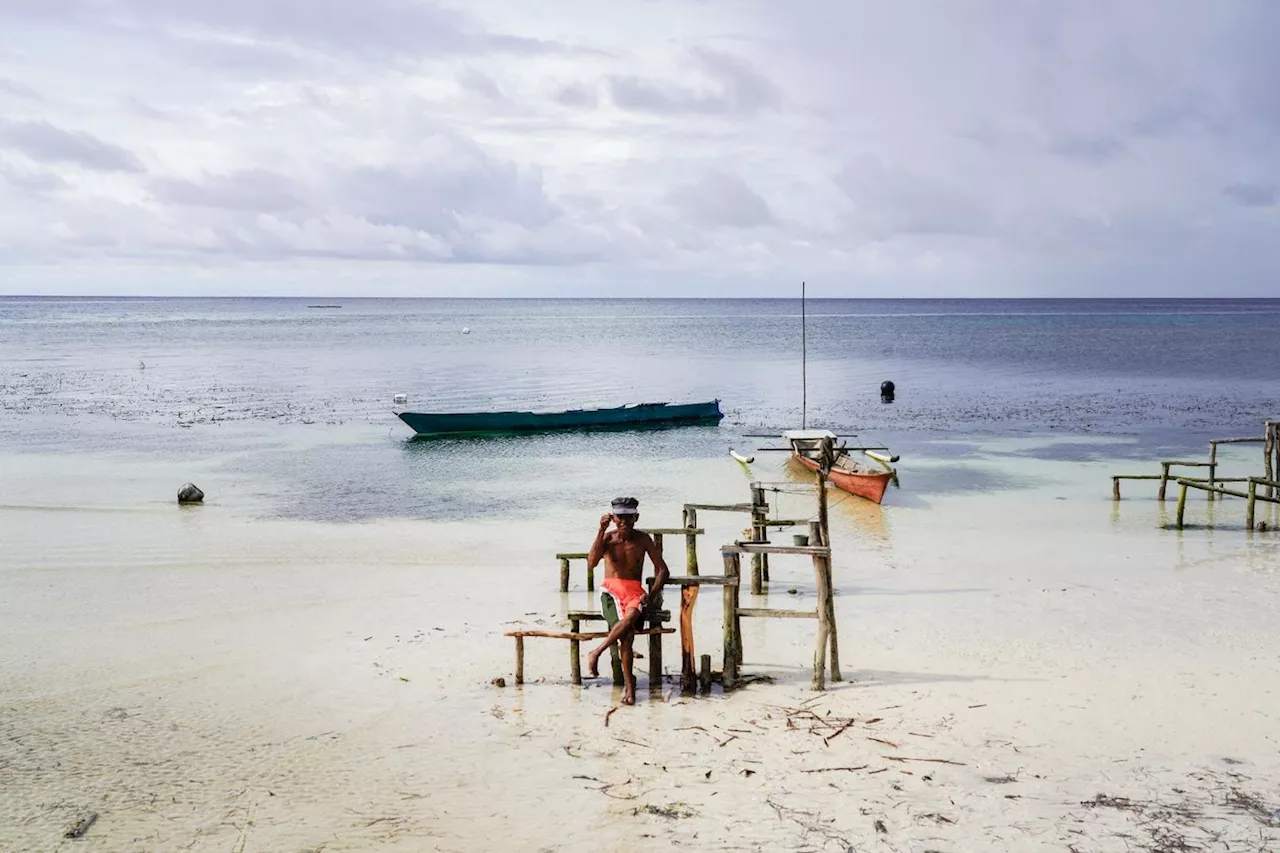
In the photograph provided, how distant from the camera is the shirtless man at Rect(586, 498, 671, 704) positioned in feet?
32.0

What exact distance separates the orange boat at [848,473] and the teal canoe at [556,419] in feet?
33.2

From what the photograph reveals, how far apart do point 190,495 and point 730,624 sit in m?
15.4

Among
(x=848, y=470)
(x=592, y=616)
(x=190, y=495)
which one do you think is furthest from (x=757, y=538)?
(x=190, y=495)

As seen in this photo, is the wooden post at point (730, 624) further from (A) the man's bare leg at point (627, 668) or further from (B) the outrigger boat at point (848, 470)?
(B) the outrigger boat at point (848, 470)

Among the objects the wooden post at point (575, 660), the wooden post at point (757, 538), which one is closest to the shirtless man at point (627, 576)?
the wooden post at point (575, 660)

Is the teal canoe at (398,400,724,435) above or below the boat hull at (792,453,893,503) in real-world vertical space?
above

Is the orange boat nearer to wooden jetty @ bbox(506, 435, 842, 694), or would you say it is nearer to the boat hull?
the boat hull

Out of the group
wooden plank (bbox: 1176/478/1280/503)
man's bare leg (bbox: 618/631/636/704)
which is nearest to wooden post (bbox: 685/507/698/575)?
man's bare leg (bbox: 618/631/636/704)

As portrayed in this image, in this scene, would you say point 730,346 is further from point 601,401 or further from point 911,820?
point 911,820

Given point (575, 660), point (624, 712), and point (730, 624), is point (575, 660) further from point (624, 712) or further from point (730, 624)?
point (730, 624)

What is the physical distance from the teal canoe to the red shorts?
915 inches

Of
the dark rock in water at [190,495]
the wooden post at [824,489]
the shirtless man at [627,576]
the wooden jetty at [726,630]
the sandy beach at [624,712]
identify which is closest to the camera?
the sandy beach at [624,712]

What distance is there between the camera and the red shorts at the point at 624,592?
9.84 meters

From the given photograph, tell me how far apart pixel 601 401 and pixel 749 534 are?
97.6ft
